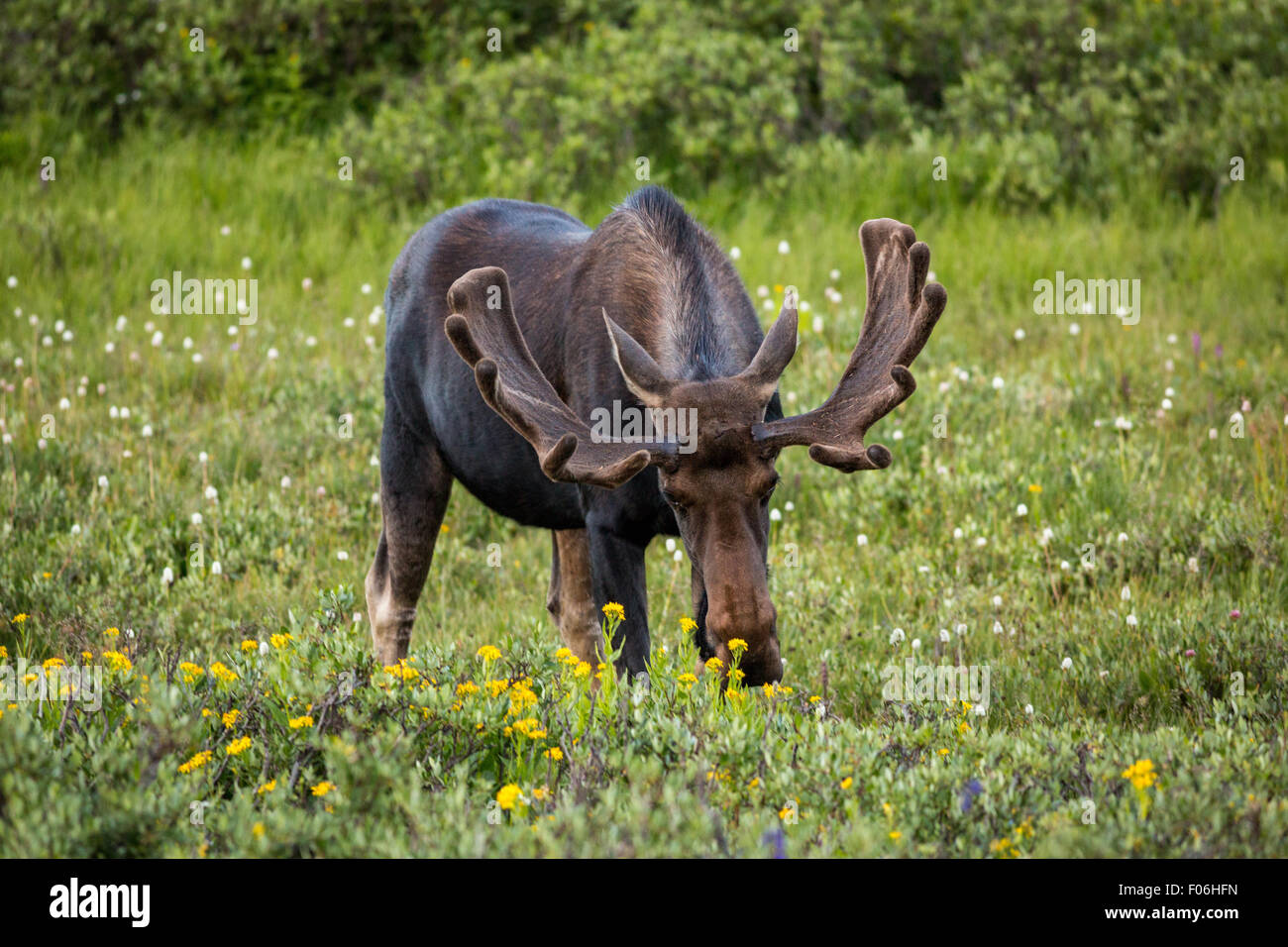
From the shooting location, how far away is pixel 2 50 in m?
13.5

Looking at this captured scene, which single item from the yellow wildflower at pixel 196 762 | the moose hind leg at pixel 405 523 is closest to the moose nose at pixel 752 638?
the yellow wildflower at pixel 196 762

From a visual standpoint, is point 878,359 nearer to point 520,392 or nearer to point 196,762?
point 520,392

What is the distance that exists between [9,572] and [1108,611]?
521 centimetres

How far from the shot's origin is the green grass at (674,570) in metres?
3.55

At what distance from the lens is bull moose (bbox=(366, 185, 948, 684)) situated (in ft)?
14.7

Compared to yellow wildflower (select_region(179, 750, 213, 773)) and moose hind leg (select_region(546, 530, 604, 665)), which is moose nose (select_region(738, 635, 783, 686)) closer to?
yellow wildflower (select_region(179, 750, 213, 773))

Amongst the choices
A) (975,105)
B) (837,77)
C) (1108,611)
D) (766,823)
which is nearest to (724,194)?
(837,77)

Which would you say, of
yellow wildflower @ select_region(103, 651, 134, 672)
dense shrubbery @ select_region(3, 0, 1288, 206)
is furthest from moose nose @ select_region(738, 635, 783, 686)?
dense shrubbery @ select_region(3, 0, 1288, 206)

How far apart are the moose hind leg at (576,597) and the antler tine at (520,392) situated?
4.70 ft

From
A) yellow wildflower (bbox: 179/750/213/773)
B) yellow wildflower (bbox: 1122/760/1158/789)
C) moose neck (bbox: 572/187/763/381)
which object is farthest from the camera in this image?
moose neck (bbox: 572/187/763/381)

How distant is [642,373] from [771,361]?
425mm

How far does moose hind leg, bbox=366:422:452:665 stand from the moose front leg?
4.49 feet
